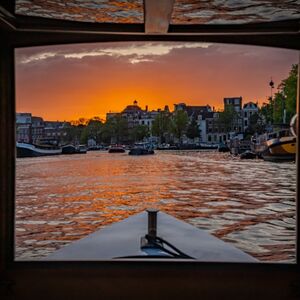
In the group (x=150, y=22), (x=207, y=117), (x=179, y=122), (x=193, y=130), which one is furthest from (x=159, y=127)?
(x=150, y=22)

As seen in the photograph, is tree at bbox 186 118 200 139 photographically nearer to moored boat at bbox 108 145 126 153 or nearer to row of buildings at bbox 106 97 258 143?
row of buildings at bbox 106 97 258 143

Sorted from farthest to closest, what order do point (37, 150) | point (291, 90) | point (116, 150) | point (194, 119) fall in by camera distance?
1. point (194, 119)
2. point (116, 150)
3. point (37, 150)
4. point (291, 90)

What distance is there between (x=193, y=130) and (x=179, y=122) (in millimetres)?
1769

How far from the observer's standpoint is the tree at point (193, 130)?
113ft

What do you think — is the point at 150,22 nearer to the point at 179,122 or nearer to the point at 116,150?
the point at 179,122

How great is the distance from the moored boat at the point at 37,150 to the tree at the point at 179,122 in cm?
842

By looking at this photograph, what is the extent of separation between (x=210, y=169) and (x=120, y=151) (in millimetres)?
9264

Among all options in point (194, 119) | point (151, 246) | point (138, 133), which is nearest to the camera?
point (151, 246)

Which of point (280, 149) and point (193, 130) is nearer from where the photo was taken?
point (280, 149)

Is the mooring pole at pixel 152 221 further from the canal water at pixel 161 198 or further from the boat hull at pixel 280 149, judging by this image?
the boat hull at pixel 280 149

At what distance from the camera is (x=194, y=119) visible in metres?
35.6

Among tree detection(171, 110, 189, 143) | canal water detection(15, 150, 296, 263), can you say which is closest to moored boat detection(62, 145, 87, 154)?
canal water detection(15, 150, 296, 263)
